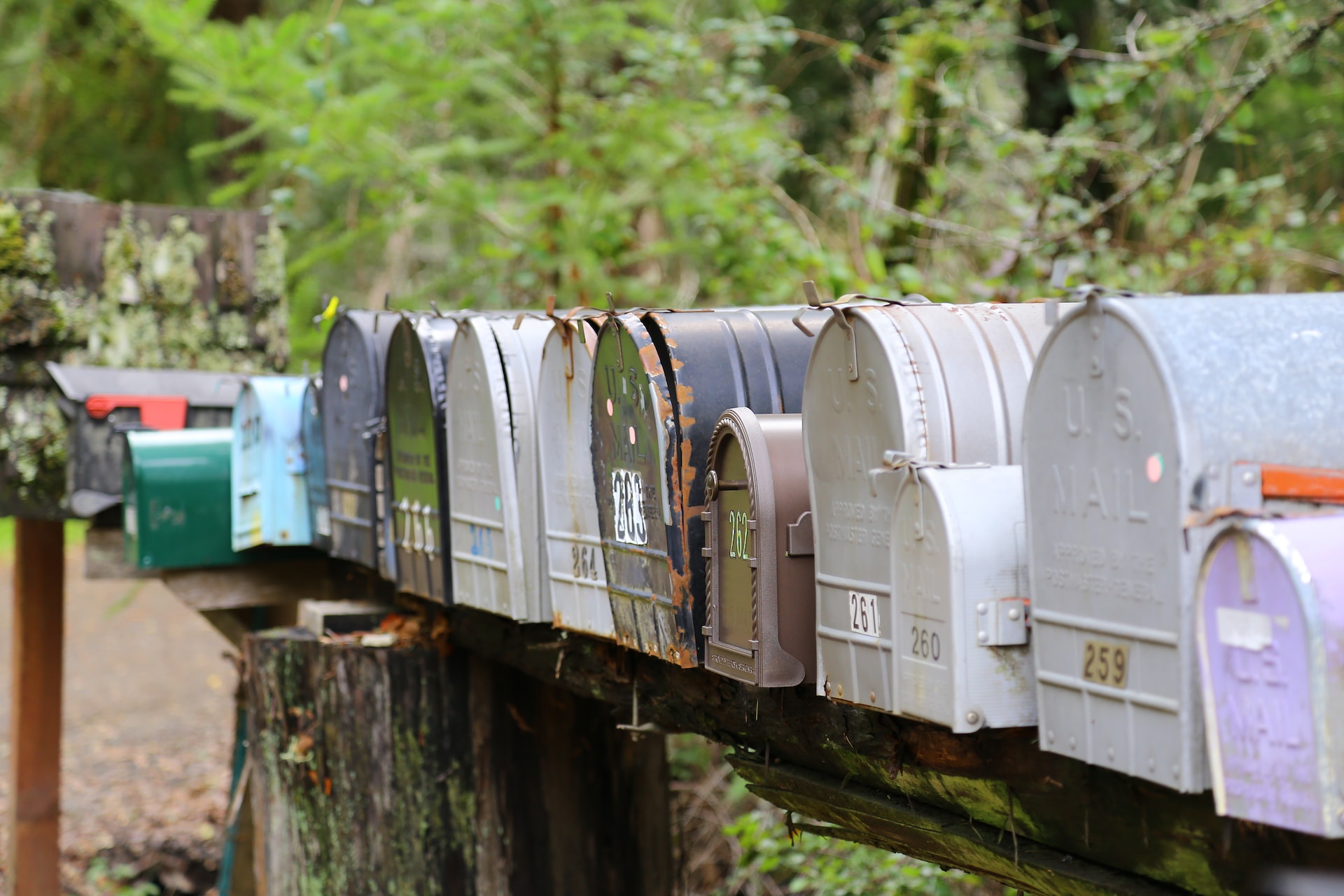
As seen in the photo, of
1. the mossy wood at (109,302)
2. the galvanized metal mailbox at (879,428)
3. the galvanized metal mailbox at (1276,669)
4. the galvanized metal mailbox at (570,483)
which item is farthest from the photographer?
the mossy wood at (109,302)

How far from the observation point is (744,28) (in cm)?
547

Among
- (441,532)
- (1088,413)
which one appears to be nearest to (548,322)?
(441,532)

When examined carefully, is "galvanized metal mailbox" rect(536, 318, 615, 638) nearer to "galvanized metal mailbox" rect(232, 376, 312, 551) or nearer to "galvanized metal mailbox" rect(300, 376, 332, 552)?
"galvanized metal mailbox" rect(300, 376, 332, 552)

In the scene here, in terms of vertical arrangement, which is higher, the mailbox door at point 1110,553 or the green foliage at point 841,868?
the mailbox door at point 1110,553

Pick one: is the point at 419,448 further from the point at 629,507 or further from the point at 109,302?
the point at 109,302

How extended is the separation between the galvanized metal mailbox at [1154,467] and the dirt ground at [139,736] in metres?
4.45

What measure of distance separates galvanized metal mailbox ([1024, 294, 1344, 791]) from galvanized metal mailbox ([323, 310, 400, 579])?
2.22m

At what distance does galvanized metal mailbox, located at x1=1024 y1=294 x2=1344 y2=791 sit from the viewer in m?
1.24

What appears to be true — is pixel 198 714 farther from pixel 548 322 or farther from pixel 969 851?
pixel 969 851

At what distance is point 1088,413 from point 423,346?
2.00 m

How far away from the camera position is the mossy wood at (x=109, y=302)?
17.2 feet

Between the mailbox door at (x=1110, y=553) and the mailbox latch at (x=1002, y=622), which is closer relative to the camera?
the mailbox door at (x=1110, y=553)

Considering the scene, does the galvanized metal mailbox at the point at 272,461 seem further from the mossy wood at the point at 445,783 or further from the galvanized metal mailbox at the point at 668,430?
the galvanized metal mailbox at the point at 668,430

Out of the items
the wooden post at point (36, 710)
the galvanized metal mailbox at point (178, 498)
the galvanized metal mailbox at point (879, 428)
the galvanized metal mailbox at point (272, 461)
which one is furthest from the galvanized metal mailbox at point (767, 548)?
the wooden post at point (36, 710)
